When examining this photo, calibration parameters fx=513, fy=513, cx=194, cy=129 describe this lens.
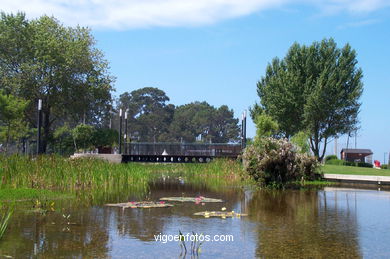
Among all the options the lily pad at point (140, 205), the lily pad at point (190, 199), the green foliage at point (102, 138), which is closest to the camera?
the lily pad at point (140, 205)

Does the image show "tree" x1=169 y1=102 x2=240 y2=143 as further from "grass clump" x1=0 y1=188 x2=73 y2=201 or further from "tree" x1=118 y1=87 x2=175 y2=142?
"grass clump" x1=0 y1=188 x2=73 y2=201

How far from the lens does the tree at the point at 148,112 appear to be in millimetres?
107125

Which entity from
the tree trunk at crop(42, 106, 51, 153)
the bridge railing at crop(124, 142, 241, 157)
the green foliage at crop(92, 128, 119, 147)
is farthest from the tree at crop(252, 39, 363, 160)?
the tree trunk at crop(42, 106, 51, 153)

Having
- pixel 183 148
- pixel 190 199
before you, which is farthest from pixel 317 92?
pixel 190 199

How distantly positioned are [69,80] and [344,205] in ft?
127

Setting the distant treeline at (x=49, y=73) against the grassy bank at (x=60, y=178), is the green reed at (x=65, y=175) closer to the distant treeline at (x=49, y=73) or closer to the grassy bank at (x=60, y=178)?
the grassy bank at (x=60, y=178)

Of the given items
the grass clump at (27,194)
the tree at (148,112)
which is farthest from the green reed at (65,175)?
the tree at (148,112)

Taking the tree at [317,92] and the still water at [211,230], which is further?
the tree at [317,92]

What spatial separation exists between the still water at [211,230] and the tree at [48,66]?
35.2 metres

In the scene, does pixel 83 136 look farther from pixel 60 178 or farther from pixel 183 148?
pixel 60 178

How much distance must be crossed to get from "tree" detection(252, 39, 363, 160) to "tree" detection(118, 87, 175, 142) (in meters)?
53.4

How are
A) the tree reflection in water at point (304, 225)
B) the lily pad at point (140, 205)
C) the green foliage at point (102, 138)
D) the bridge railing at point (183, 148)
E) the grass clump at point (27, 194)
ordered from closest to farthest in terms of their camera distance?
the tree reflection in water at point (304, 225) → the lily pad at point (140, 205) → the grass clump at point (27, 194) → the bridge railing at point (183, 148) → the green foliage at point (102, 138)

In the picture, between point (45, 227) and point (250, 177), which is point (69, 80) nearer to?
point (250, 177)

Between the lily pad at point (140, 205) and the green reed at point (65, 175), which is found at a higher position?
the green reed at point (65, 175)
